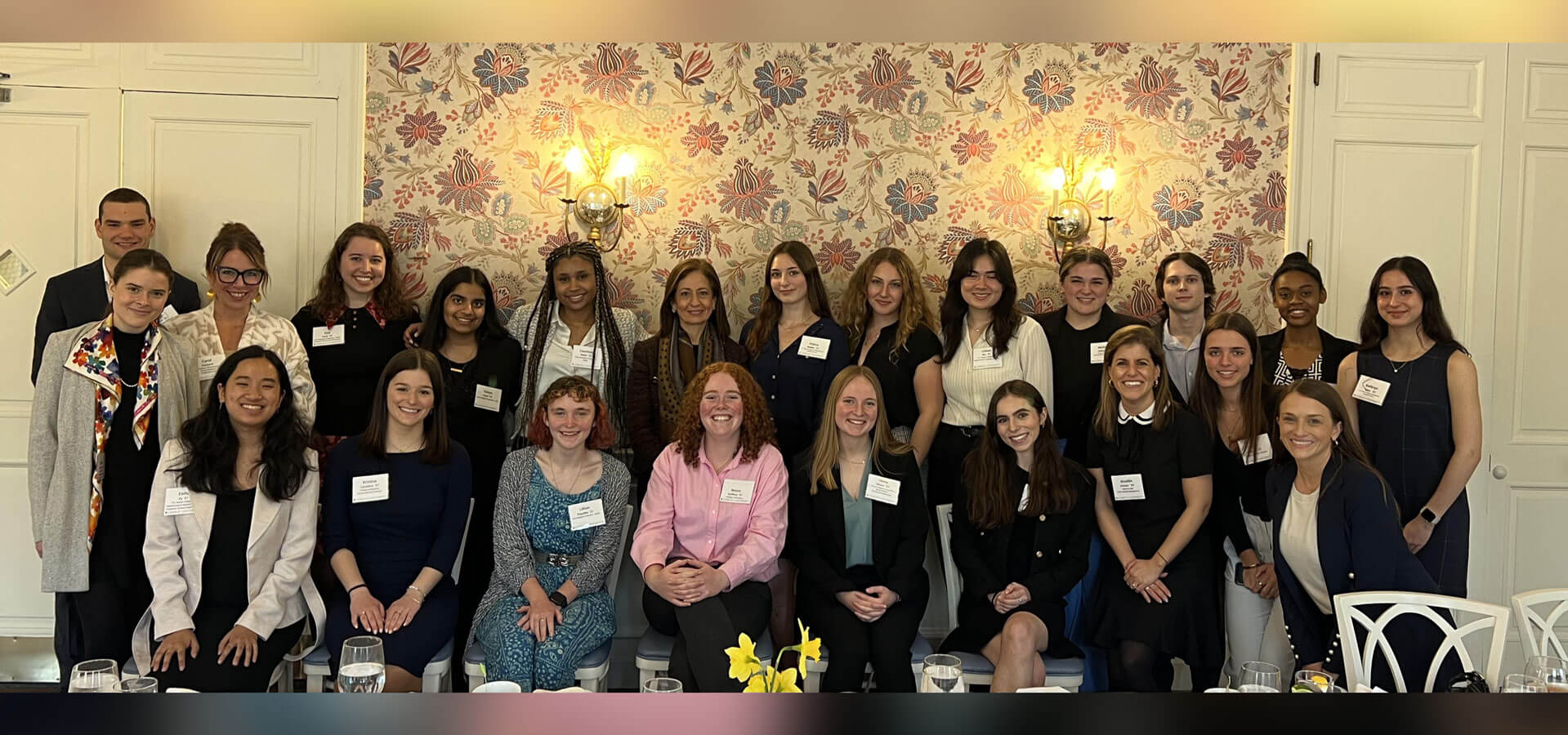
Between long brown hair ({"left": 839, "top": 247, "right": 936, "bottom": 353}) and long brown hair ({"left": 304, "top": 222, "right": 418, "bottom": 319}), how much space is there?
185 cm

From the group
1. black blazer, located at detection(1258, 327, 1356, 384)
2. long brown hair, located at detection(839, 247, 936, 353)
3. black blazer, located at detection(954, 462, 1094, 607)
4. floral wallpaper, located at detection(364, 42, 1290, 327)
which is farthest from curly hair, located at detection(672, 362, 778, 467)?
black blazer, located at detection(1258, 327, 1356, 384)

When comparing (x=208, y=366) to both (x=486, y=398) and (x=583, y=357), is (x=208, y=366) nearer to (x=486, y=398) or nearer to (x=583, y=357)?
(x=486, y=398)

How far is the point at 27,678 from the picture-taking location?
4977 millimetres

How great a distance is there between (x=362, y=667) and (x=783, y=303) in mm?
2689

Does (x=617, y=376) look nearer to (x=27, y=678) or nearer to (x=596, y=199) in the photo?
(x=596, y=199)

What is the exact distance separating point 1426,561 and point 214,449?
438cm

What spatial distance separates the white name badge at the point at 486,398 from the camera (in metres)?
4.64

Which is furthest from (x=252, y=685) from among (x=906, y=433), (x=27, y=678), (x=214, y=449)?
(x=906, y=433)

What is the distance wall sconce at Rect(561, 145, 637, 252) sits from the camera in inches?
199

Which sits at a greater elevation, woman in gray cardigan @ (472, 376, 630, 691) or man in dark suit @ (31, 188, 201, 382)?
man in dark suit @ (31, 188, 201, 382)

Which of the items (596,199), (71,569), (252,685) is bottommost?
(252,685)

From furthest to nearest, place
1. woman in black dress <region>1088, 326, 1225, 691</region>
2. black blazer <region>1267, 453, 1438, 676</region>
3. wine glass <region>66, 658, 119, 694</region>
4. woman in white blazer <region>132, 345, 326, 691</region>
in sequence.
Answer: woman in black dress <region>1088, 326, 1225, 691</region>, woman in white blazer <region>132, 345, 326, 691</region>, black blazer <region>1267, 453, 1438, 676</region>, wine glass <region>66, 658, 119, 694</region>

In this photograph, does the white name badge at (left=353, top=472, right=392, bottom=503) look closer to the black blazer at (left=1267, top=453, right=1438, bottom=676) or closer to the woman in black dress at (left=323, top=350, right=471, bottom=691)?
the woman in black dress at (left=323, top=350, right=471, bottom=691)

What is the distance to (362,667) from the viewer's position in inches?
97.0
